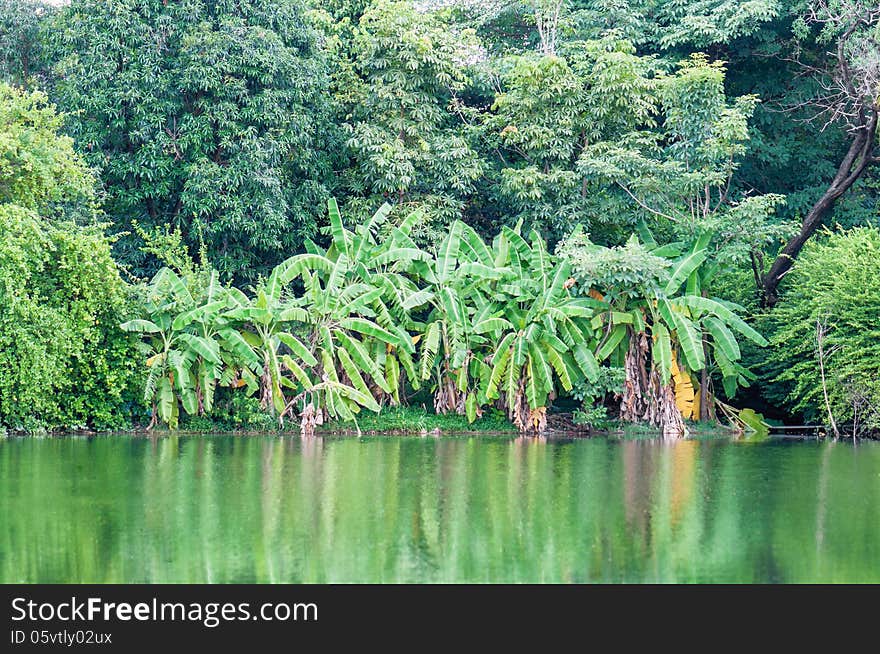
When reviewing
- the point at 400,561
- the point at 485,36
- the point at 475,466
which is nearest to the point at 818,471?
the point at 475,466

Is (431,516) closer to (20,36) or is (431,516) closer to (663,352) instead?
(663,352)

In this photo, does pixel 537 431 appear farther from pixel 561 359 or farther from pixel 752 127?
pixel 752 127

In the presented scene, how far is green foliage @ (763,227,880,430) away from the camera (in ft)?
59.7

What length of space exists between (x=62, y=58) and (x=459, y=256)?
8745 mm

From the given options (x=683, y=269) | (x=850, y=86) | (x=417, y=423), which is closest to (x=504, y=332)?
(x=417, y=423)

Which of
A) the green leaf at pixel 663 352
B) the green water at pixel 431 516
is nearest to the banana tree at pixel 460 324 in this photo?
the green leaf at pixel 663 352

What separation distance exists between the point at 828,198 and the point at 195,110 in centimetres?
1187

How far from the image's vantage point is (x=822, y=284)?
19219mm

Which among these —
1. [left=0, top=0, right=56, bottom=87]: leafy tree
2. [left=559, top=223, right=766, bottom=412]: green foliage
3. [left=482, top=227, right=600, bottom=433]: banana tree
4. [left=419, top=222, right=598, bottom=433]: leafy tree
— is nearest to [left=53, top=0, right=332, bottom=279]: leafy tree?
[left=0, top=0, right=56, bottom=87]: leafy tree

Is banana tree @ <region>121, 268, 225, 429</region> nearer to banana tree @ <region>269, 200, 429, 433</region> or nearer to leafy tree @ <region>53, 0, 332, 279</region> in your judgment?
banana tree @ <region>269, 200, 429, 433</region>

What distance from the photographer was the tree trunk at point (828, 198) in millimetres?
20469

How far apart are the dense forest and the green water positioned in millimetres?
2872

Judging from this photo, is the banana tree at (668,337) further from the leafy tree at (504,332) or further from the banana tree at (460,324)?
the banana tree at (460,324)

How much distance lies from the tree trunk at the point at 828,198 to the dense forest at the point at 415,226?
59 millimetres
